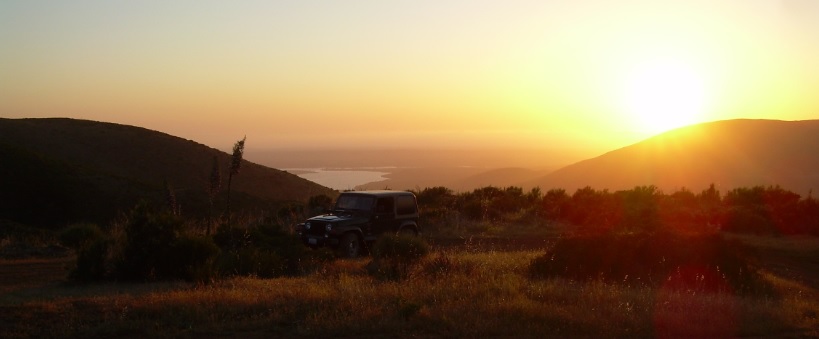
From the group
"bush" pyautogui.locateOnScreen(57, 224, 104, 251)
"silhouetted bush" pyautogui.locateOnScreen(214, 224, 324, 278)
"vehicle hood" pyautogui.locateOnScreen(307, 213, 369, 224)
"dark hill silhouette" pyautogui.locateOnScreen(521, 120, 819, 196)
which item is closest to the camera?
"silhouetted bush" pyautogui.locateOnScreen(214, 224, 324, 278)

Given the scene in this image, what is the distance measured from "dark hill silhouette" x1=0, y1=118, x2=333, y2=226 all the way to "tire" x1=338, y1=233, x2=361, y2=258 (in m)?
24.7

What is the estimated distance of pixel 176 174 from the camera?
64.7m

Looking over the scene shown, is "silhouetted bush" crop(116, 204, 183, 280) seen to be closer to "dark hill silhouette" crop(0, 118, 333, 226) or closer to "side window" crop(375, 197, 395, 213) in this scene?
"side window" crop(375, 197, 395, 213)

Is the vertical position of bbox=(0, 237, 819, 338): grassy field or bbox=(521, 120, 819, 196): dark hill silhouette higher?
bbox=(521, 120, 819, 196): dark hill silhouette

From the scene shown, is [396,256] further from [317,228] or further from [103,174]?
[103,174]

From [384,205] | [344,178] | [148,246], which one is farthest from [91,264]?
[344,178]

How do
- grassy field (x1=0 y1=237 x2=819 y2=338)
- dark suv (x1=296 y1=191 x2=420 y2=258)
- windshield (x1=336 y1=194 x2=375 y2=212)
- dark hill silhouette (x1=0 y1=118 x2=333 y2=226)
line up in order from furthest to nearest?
dark hill silhouette (x1=0 y1=118 x2=333 y2=226)
windshield (x1=336 y1=194 x2=375 y2=212)
dark suv (x1=296 y1=191 x2=420 y2=258)
grassy field (x1=0 y1=237 x2=819 y2=338)

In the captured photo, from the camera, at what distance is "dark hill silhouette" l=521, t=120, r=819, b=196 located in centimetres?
6569

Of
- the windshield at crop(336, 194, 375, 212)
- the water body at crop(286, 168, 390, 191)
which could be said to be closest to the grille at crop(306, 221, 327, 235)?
the windshield at crop(336, 194, 375, 212)

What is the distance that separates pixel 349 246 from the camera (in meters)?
18.3

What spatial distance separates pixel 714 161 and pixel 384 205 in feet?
209

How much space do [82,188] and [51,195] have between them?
2.20 m

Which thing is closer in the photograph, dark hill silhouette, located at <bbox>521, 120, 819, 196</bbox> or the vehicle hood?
the vehicle hood

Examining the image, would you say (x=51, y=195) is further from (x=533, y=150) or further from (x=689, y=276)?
(x=533, y=150)
